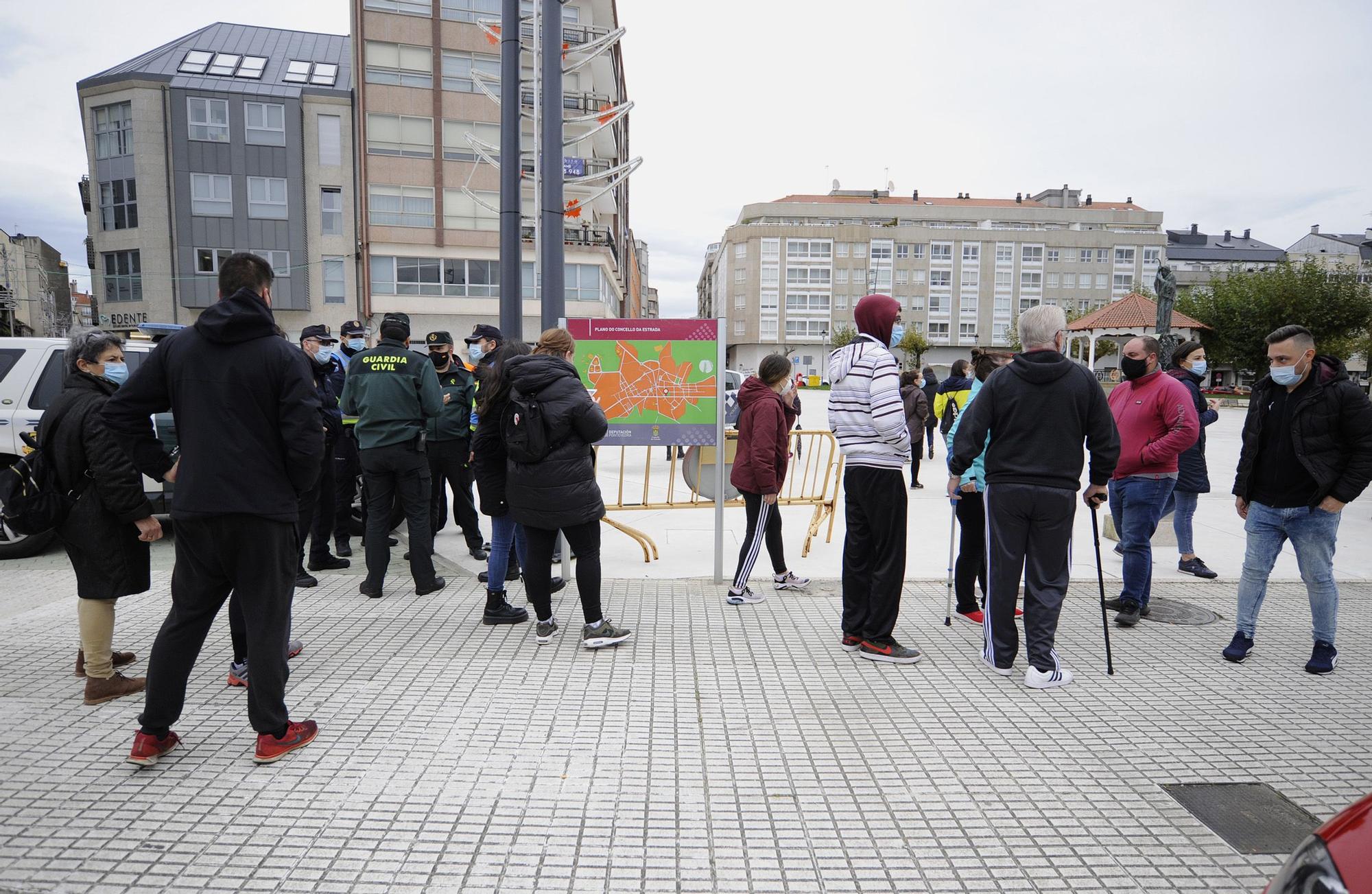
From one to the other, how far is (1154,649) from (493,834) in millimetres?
4199

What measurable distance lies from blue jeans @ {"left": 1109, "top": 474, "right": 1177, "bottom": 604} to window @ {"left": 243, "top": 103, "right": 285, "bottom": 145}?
40829 mm

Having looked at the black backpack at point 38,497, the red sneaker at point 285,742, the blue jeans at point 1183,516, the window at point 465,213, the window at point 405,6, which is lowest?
the red sneaker at point 285,742

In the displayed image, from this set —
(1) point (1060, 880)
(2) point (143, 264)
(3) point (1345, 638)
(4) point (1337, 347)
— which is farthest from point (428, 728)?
(4) point (1337, 347)

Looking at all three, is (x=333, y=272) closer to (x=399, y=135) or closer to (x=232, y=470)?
(x=399, y=135)

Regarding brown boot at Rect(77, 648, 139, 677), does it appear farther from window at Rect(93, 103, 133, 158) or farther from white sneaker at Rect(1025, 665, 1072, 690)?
window at Rect(93, 103, 133, 158)

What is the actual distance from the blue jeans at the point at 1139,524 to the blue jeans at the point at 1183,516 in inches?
70.7

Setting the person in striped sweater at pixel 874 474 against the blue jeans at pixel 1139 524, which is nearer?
the person in striped sweater at pixel 874 474

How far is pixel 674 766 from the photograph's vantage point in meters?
3.43

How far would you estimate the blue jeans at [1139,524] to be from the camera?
552cm

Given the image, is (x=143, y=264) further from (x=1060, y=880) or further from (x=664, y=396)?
(x=1060, y=880)

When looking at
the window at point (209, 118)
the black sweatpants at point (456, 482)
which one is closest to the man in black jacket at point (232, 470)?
the black sweatpants at point (456, 482)

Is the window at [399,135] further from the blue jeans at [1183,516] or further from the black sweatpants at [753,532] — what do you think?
the blue jeans at [1183,516]

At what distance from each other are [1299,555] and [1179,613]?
1.27 meters

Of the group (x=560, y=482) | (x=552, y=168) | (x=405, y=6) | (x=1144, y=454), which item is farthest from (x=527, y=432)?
(x=405, y=6)
